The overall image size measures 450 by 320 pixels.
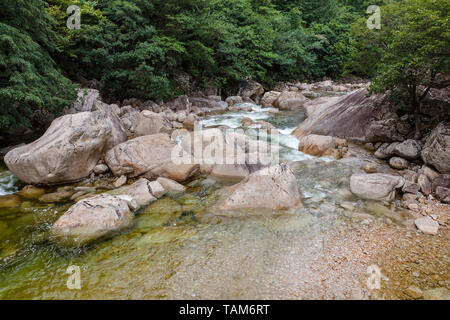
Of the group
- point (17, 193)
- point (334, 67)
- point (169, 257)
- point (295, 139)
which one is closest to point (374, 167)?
point (295, 139)

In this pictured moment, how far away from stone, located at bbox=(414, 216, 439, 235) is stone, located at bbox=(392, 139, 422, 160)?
3.13m

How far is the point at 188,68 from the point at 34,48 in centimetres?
1126

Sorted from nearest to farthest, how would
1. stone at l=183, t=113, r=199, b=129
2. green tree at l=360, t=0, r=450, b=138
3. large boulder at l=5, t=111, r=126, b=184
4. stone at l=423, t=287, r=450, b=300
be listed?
stone at l=423, t=287, r=450, b=300 < green tree at l=360, t=0, r=450, b=138 < large boulder at l=5, t=111, r=126, b=184 < stone at l=183, t=113, r=199, b=129

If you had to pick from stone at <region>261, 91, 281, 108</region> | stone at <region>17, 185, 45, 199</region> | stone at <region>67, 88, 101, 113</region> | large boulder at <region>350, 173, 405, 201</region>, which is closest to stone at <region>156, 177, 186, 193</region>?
stone at <region>17, 185, 45, 199</region>

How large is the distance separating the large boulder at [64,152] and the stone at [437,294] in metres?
7.84

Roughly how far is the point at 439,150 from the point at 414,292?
4546mm

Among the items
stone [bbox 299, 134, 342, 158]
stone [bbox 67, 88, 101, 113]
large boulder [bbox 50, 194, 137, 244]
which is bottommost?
large boulder [bbox 50, 194, 137, 244]

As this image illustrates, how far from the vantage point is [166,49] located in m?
13.5

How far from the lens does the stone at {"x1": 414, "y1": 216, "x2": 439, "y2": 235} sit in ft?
15.6

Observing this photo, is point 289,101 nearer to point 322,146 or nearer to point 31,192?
point 322,146

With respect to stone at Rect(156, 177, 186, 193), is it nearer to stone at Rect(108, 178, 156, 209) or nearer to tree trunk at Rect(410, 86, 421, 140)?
stone at Rect(108, 178, 156, 209)

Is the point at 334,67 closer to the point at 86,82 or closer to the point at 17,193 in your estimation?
the point at 86,82

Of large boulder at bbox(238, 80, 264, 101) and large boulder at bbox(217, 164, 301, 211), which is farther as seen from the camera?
large boulder at bbox(238, 80, 264, 101)

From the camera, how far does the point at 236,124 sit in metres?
13.3
